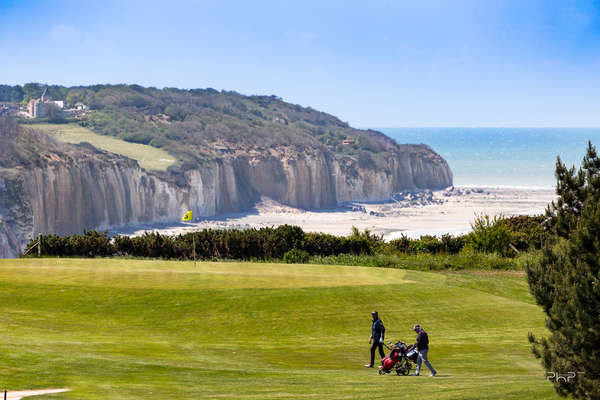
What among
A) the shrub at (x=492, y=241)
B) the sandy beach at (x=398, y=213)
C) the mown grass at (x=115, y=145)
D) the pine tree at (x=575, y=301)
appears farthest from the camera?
the mown grass at (x=115, y=145)

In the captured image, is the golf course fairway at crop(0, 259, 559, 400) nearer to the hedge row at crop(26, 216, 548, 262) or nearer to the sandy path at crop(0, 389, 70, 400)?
the sandy path at crop(0, 389, 70, 400)

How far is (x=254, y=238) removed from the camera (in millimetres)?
42438

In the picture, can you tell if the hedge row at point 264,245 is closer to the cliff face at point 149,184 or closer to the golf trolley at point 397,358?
the golf trolley at point 397,358

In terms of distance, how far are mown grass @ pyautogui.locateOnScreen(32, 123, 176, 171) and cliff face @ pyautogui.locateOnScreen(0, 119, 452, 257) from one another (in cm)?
1038

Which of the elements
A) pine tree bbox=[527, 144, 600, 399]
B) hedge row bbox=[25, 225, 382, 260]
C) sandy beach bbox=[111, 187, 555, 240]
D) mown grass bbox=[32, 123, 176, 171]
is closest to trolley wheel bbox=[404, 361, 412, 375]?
pine tree bbox=[527, 144, 600, 399]

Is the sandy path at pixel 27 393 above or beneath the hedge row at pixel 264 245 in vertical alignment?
beneath

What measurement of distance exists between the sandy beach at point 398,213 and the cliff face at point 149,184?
13.2ft

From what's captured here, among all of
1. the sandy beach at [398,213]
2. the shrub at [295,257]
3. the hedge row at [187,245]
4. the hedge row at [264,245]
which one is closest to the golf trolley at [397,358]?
the hedge row at [264,245]

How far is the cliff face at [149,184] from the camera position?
10569cm

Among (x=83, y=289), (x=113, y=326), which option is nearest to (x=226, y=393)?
(x=113, y=326)

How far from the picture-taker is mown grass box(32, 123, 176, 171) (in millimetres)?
153625

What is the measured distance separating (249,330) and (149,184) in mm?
111246

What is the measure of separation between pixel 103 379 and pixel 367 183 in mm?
165863

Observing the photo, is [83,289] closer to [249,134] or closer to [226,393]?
[226,393]
